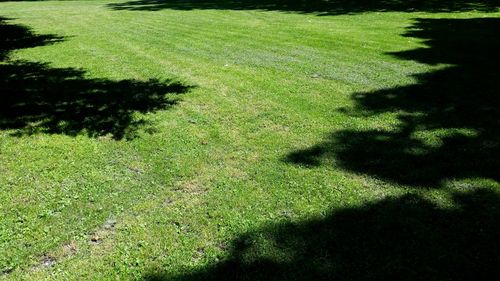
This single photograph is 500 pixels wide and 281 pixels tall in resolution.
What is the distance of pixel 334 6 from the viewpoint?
21328mm

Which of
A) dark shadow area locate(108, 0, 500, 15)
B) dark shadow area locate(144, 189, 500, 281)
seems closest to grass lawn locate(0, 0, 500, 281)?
dark shadow area locate(144, 189, 500, 281)

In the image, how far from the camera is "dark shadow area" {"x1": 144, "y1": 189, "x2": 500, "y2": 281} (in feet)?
11.7

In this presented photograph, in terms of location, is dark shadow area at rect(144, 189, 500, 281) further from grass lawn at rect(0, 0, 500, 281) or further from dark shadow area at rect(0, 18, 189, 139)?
dark shadow area at rect(0, 18, 189, 139)

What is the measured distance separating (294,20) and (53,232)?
48.9ft

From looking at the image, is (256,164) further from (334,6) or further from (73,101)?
(334,6)

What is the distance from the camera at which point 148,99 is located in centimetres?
813

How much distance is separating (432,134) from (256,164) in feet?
8.70

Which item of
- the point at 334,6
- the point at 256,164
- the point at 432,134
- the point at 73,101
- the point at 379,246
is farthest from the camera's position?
the point at 334,6

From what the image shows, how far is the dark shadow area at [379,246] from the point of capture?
3580mm

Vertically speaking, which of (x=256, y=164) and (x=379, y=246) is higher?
(x=256, y=164)

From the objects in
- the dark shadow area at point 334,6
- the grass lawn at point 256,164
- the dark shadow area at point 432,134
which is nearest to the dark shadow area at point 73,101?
the grass lawn at point 256,164

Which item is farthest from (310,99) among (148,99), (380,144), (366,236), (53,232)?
(53,232)

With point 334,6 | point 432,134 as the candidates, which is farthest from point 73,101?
point 334,6

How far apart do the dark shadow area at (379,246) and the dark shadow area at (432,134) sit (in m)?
0.67
